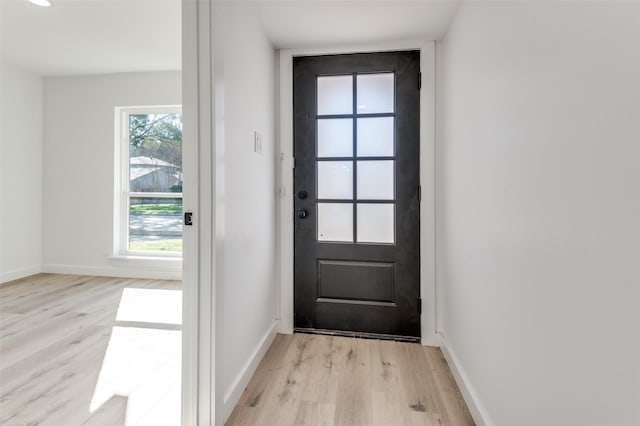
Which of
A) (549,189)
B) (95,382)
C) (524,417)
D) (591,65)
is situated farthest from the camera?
(95,382)

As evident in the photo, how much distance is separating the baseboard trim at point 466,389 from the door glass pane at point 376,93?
66.9 inches

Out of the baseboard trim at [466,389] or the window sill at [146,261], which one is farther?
the window sill at [146,261]

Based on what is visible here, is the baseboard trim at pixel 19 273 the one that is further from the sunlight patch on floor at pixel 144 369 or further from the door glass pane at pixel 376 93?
the door glass pane at pixel 376 93

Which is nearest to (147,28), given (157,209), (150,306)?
(157,209)

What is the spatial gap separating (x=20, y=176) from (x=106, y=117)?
1.22m

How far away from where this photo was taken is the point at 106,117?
145 inches

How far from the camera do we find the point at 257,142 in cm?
187

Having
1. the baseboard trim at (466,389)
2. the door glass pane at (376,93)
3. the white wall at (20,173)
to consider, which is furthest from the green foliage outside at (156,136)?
the baseboard trim at (466,389)

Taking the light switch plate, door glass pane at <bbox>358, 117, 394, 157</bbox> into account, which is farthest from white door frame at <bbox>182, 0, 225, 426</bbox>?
door glass pane at <bbox>358, 117, 394, 157</bbox>

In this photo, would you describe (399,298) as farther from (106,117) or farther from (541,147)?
(106,117)

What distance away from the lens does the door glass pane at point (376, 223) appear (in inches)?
86.9

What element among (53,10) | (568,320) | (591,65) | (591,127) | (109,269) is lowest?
(109,269)

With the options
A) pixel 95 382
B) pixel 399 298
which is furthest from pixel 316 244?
pixel 95 382

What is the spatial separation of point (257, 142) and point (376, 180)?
909 mm
